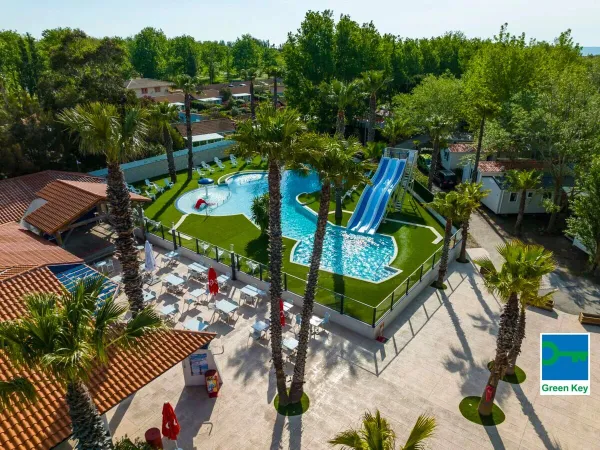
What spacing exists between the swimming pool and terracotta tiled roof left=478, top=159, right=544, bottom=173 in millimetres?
11787

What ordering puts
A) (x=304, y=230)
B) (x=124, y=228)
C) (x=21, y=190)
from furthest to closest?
1. (x=304, y=230)
2. (x=21, y=190)
3. (x=124, y=228)

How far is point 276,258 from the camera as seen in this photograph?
1250cm

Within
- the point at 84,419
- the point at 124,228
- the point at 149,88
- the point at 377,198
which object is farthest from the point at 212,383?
the point at 149,88

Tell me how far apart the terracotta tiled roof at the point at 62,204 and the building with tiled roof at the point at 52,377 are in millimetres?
6244

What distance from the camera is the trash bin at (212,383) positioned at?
14.7 meters

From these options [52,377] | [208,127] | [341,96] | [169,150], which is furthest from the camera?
[208,127]

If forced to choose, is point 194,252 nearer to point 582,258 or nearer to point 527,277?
point 527,277

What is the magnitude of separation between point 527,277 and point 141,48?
123410 mm

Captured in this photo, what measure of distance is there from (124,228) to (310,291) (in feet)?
21.4

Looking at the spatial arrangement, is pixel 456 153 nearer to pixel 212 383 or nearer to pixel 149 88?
pixel 212 383

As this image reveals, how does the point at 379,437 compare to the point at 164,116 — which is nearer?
the point at 379,437

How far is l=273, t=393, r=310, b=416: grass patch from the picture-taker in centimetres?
1423

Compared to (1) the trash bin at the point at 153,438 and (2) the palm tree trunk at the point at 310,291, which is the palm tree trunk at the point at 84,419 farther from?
(2) the palm tree trunk at the point at 310,291

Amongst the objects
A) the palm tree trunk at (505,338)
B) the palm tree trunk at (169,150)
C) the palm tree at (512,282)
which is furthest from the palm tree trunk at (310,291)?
the palm tree trunk at (169,150)
